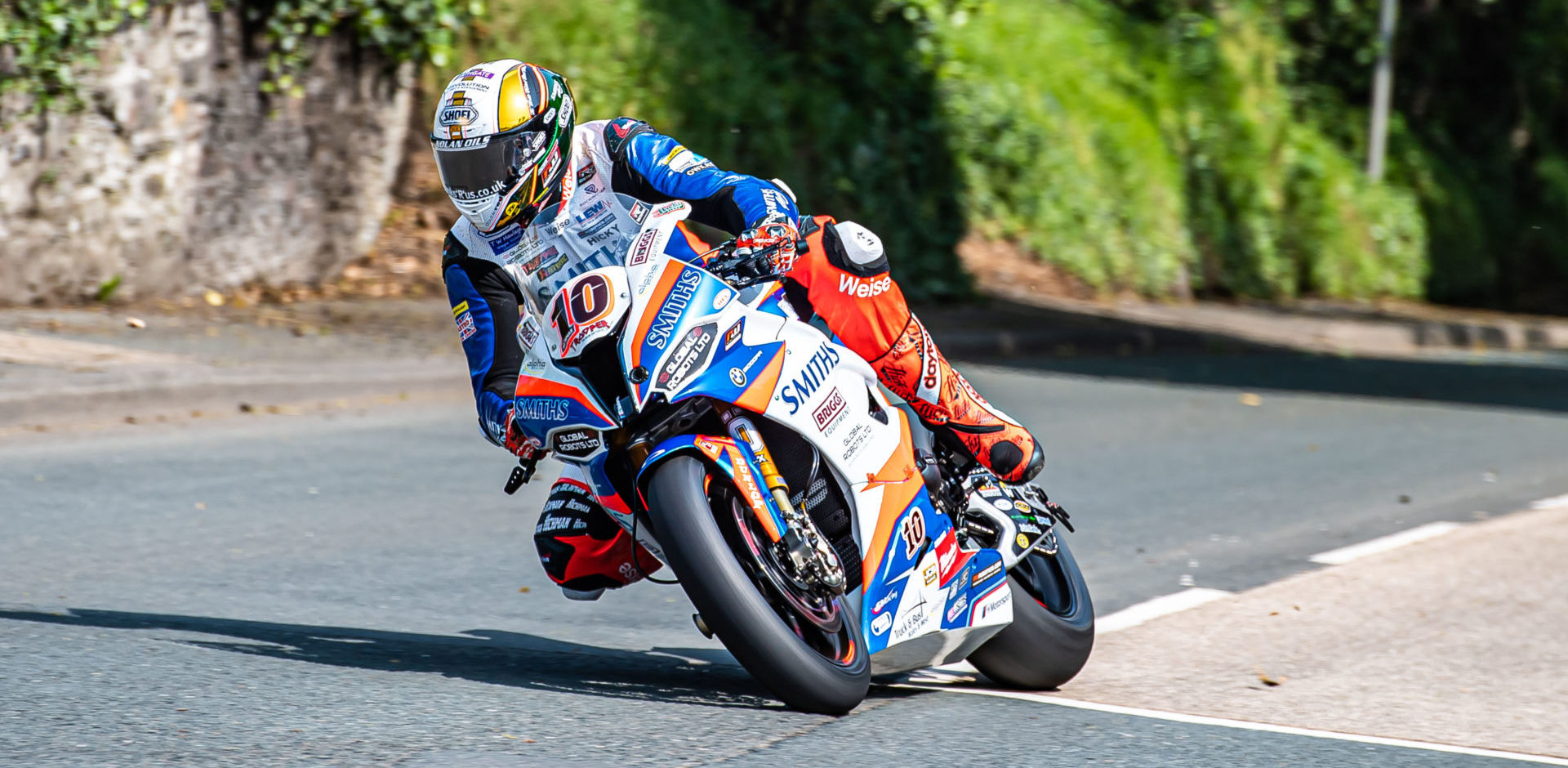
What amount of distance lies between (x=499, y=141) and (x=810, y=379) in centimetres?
90

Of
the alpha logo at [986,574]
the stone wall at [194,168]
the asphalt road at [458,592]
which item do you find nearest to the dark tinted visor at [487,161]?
the asphalt road at [458,592]

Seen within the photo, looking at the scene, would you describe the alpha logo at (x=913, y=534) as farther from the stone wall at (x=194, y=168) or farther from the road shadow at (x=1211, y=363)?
the road shadow at (x=1211, y=363)

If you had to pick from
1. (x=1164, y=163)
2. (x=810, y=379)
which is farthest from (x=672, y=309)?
(x=1164, y=163)

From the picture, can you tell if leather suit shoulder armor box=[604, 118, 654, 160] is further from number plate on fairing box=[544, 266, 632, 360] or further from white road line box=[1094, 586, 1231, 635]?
white road line box=[1094, 586, 1231, 635]

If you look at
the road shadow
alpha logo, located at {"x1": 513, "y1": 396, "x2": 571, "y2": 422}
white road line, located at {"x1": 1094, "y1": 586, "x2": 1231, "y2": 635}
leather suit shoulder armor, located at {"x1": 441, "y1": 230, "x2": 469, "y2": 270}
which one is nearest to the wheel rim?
alpha logo, located at {"x1": 513, "y1": 396, "x2": 571, "y2": 422}

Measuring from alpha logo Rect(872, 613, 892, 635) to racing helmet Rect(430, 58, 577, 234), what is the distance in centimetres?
125

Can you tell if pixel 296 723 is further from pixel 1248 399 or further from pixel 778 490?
pixel 1248 399

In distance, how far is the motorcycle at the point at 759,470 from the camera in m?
3.67

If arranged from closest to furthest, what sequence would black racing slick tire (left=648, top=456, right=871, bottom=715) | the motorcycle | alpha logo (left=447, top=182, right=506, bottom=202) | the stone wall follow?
black racing slick tire (left=648, top=456, right=871, bottom=715) → the motorcycle → alpha logo (left=447, top=182, right=506, bottom=202) → the stone wall

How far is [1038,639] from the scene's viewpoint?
4.33 m

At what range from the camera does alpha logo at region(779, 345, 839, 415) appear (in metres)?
3.85

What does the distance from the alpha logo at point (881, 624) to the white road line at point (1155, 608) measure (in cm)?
135

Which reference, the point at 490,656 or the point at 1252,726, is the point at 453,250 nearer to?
the point at 490,656

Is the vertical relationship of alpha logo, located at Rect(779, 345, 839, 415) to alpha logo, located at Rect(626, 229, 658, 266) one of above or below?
below
